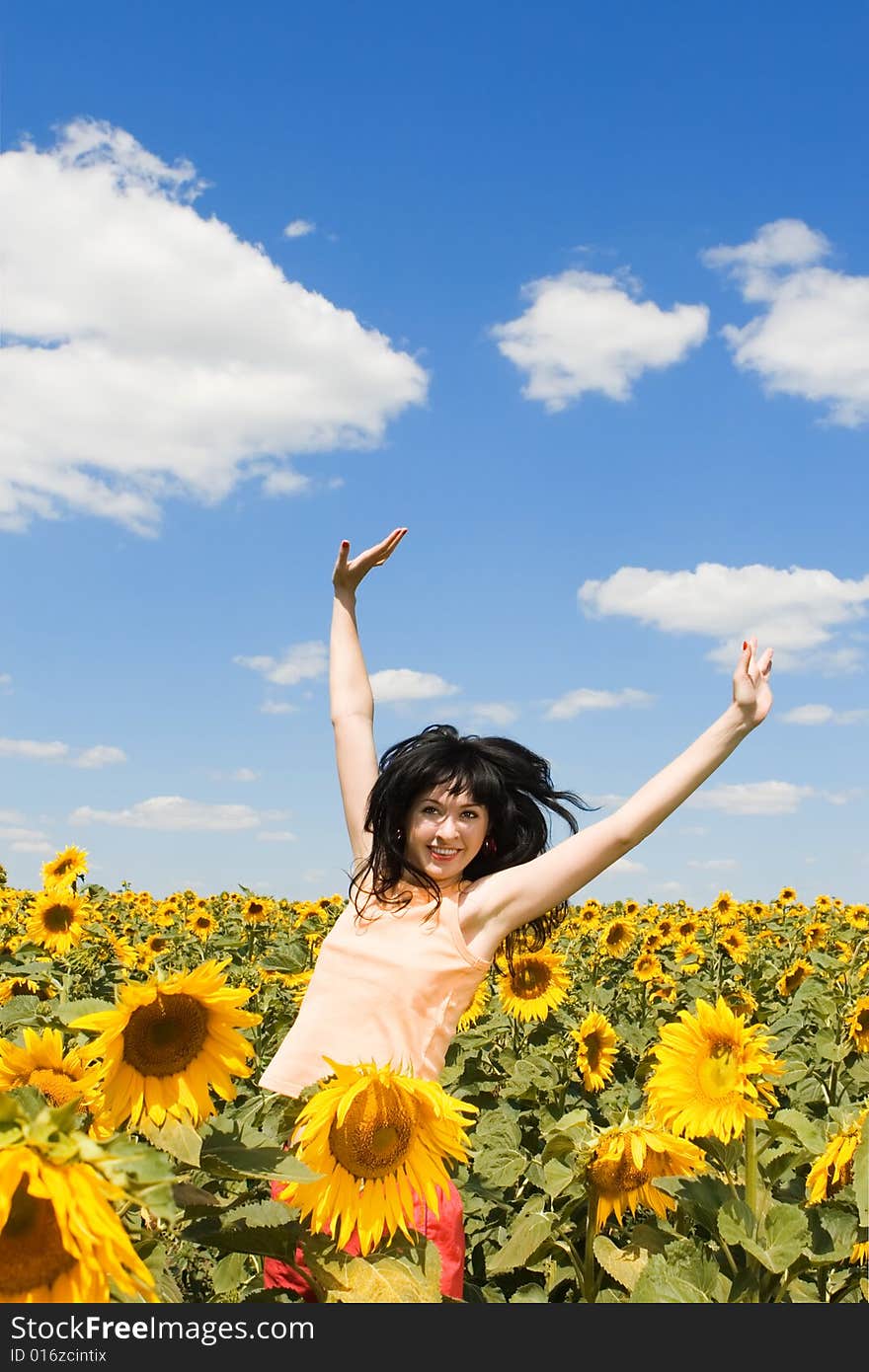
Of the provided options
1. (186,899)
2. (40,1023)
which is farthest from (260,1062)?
(186,899)

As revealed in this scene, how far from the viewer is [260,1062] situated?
7.46 metres

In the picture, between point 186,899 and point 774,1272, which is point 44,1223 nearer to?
point 774,1272

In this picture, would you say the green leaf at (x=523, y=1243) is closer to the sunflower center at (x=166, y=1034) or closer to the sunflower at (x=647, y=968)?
the sunflower center at (x=166, y=1034)

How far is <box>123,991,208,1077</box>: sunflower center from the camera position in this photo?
95.9 inches

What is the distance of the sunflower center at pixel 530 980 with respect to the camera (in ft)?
24.8

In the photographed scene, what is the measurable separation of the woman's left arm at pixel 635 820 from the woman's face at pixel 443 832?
26 cm

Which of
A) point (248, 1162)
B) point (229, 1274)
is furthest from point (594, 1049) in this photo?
point (248, 1162)

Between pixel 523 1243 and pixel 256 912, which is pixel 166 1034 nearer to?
pixel 523 1243

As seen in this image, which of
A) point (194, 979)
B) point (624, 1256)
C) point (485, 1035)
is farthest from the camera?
point (485, 1035)

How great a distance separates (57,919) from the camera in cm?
877

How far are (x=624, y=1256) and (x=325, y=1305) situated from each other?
1684 millimetres

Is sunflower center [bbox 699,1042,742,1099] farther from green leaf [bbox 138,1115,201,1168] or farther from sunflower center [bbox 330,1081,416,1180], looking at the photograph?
green leaf [bbox 138,1115,201,1168]

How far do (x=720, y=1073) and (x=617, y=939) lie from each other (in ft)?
26.8

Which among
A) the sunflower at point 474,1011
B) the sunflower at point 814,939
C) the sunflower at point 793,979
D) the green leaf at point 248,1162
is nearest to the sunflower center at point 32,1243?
the green leaf at point 248,1162
